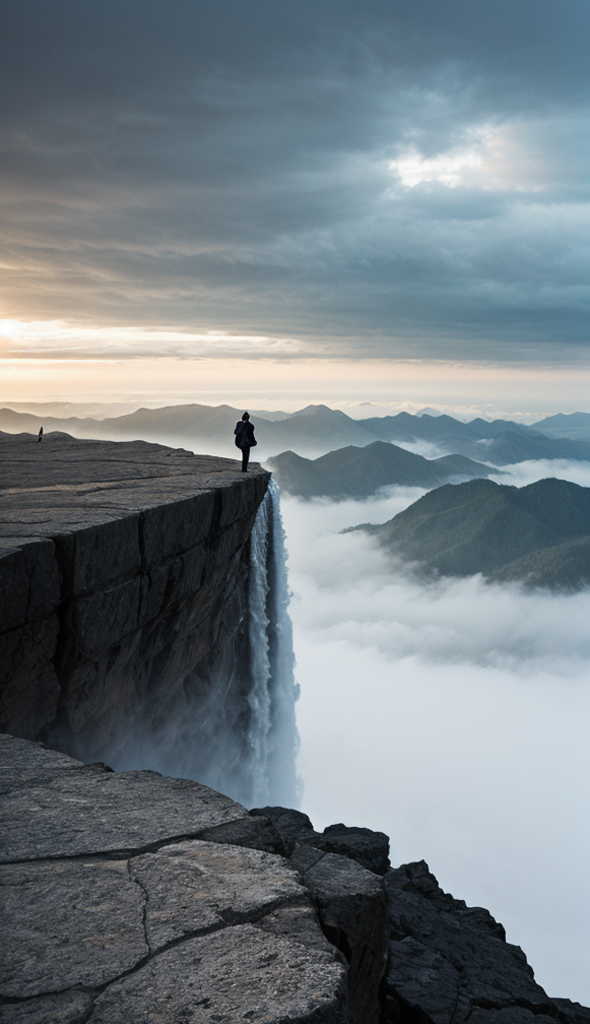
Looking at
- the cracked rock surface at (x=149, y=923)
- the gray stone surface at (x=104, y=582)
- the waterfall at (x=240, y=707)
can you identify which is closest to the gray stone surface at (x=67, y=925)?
the cracked rock surface at (x=149, y=923)

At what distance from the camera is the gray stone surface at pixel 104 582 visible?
8219mm

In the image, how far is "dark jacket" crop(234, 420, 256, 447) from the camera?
15.5m

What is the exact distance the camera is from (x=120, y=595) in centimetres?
995

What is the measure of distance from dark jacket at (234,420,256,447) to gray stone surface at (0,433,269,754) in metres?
0.95

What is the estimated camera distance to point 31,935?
318 centimetres

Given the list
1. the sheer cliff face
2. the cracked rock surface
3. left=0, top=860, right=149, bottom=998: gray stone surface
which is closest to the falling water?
the sheer cliff face

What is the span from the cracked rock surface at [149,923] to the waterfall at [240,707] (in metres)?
6.76

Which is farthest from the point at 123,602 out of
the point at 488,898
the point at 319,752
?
the point at 319,752

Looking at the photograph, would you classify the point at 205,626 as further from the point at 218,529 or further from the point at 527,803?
the point at 527,803


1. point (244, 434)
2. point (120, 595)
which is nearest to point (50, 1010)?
point (120, 595)

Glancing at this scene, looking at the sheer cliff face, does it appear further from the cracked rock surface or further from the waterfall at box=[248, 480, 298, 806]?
the cracked rock surface

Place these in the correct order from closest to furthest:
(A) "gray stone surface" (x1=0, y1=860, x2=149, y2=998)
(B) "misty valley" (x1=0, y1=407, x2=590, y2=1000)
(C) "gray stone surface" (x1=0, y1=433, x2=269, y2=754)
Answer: (A) "gray stone surface" (x1=0, y1=860, x2=149, y2=998), (C) "gray stone surface" (x1=0, y1=433, x2=269, y2=754), (B) "misty valley" (x1=0, y1=407, x2=590, y2=1000)

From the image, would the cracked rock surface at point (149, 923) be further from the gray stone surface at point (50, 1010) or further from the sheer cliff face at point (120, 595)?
the sheer cliff face at point (120, 595)

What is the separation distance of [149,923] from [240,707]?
64.6 ft
